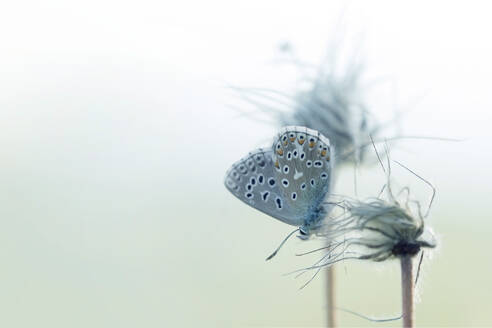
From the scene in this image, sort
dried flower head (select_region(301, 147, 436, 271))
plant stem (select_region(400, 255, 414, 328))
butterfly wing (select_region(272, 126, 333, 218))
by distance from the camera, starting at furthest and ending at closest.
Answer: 1. butterfly wing (select_region(272, 126, 333, 218))
2. dried flower head (select_region(301, 147, 436, 271))
3. plant stem (select_region(400, 255, 414, 328))

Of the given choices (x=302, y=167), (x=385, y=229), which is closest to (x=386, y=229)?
(x=385, y=229)

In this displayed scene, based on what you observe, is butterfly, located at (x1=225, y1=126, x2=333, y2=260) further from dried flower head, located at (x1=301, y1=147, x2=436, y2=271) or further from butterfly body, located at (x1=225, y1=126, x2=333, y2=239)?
dried flower head, located at (x1=301, y1=147, x2=436, y2=271)

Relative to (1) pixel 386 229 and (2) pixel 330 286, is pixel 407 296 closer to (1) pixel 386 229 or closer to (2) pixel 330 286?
(1) pixel 386 229

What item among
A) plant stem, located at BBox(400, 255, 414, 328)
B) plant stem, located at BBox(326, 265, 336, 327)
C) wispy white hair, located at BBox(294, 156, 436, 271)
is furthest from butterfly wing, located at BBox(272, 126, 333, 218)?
plant stem, located at BBox(400, 255, 414, 328)

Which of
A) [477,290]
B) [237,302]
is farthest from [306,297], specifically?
[477,290]

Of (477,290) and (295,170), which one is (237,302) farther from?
(295,170)

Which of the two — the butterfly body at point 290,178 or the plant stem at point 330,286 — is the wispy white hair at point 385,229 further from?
the plant stem at point 330,286

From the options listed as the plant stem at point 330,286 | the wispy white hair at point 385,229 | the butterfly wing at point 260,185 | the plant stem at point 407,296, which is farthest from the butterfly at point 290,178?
the plant stem at point 407,296

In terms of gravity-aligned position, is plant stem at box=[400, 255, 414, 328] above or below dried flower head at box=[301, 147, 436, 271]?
below

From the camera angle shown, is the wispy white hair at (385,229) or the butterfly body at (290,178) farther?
the butterfly body at (290,178)

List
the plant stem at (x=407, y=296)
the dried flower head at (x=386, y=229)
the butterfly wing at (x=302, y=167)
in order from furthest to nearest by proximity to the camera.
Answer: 1. the butterfly wing at (x=302, y=167)
2. the dried flower head at (x=386, y=229)
3. the plant stem at (x=407, y=296)
